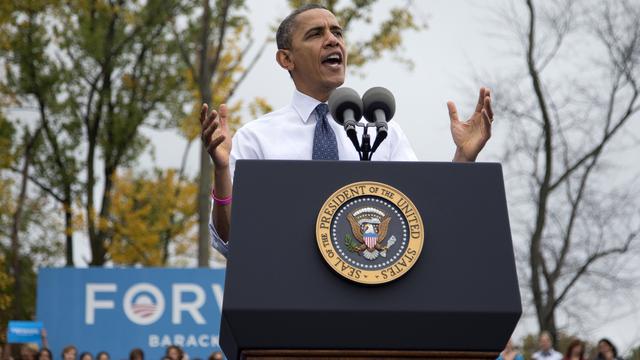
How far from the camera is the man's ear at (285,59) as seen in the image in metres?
3.93

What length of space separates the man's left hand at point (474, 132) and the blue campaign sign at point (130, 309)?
12.8 m

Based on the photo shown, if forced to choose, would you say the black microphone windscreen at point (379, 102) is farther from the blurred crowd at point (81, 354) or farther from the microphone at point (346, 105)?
the blurred crowd at point (81, 354)

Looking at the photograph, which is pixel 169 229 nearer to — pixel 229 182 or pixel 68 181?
pixel 68 181

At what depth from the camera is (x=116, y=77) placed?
25.6m

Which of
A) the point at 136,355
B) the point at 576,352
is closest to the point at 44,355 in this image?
the point at 136,355

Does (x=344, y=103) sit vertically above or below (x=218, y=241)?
above

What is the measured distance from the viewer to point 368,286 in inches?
103

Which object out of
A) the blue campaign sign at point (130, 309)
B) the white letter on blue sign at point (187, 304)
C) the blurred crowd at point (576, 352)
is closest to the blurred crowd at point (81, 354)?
the blue campaign sign at point (130, 309)

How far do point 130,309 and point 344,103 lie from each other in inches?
526

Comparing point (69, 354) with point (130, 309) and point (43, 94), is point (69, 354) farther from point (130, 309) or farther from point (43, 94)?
point (43, 94)

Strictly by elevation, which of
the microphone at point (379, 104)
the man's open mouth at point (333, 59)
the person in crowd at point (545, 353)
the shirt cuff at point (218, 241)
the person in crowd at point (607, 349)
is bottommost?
the person in crowd at point (545, 353)

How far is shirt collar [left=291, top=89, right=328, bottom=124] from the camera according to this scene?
382 centimetres

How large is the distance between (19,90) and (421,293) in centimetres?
2359

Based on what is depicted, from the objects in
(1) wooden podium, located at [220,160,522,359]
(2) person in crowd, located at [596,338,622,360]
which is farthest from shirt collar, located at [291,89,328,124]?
(2) person in crowd, located at [596,338,622,360]
